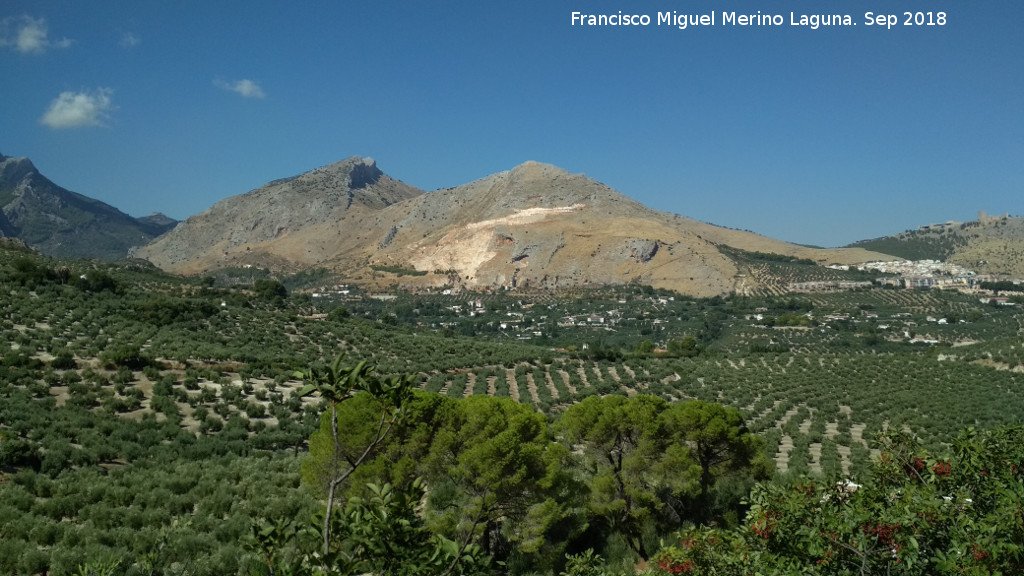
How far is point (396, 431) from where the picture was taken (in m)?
11.4

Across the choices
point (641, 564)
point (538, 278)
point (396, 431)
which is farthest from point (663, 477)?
point (538, 278)

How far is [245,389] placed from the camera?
2266 cm

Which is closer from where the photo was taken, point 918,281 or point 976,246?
point 918,281

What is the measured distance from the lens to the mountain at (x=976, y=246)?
130 meters

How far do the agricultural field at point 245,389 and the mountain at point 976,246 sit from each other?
87.8 metres

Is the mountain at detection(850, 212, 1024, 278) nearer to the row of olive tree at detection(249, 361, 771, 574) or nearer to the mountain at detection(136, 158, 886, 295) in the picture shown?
the mountain at detection(136, 158, 886, 295)

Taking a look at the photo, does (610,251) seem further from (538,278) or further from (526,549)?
(526,549)

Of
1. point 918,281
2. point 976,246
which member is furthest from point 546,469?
point 976,246

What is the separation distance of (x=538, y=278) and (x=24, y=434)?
4095 inches

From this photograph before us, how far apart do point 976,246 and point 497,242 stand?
134883 millimetres

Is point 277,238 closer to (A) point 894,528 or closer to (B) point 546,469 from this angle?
(B) point 546,469

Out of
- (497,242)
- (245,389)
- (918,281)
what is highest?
(497,242)

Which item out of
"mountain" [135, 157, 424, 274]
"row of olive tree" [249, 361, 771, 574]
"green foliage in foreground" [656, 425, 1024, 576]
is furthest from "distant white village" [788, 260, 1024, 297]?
"mountain" [135, 157, 424, 274]

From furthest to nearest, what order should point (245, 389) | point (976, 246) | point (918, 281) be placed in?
1. point (976, 246)
2. point (918, 281)
3. point (245, 389)
